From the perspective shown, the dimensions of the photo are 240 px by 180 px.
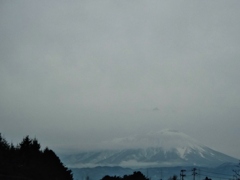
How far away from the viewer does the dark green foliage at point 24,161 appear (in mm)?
35000

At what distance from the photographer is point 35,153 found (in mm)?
55438

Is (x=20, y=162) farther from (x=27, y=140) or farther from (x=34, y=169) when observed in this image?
(x=27, y=140)

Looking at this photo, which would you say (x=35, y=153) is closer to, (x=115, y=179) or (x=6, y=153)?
(x=6, y=153)

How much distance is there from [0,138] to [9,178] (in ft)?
57.6

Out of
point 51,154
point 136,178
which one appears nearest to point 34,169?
point 51,154

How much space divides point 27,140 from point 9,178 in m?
24.7

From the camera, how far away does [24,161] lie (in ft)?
152

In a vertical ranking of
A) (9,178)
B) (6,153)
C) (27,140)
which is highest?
(27,140)

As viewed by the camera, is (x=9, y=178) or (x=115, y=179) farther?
(x=115, y=179)

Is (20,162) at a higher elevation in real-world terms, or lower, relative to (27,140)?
lower

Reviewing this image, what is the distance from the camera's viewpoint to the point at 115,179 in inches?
3610

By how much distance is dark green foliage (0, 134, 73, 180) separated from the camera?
35.0m

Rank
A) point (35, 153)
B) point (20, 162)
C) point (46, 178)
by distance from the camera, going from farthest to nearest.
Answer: point (35, 153) → point (46, 178) → point (20, 162)

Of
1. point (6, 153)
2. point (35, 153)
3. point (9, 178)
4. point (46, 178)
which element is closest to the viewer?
point (9, 178)
